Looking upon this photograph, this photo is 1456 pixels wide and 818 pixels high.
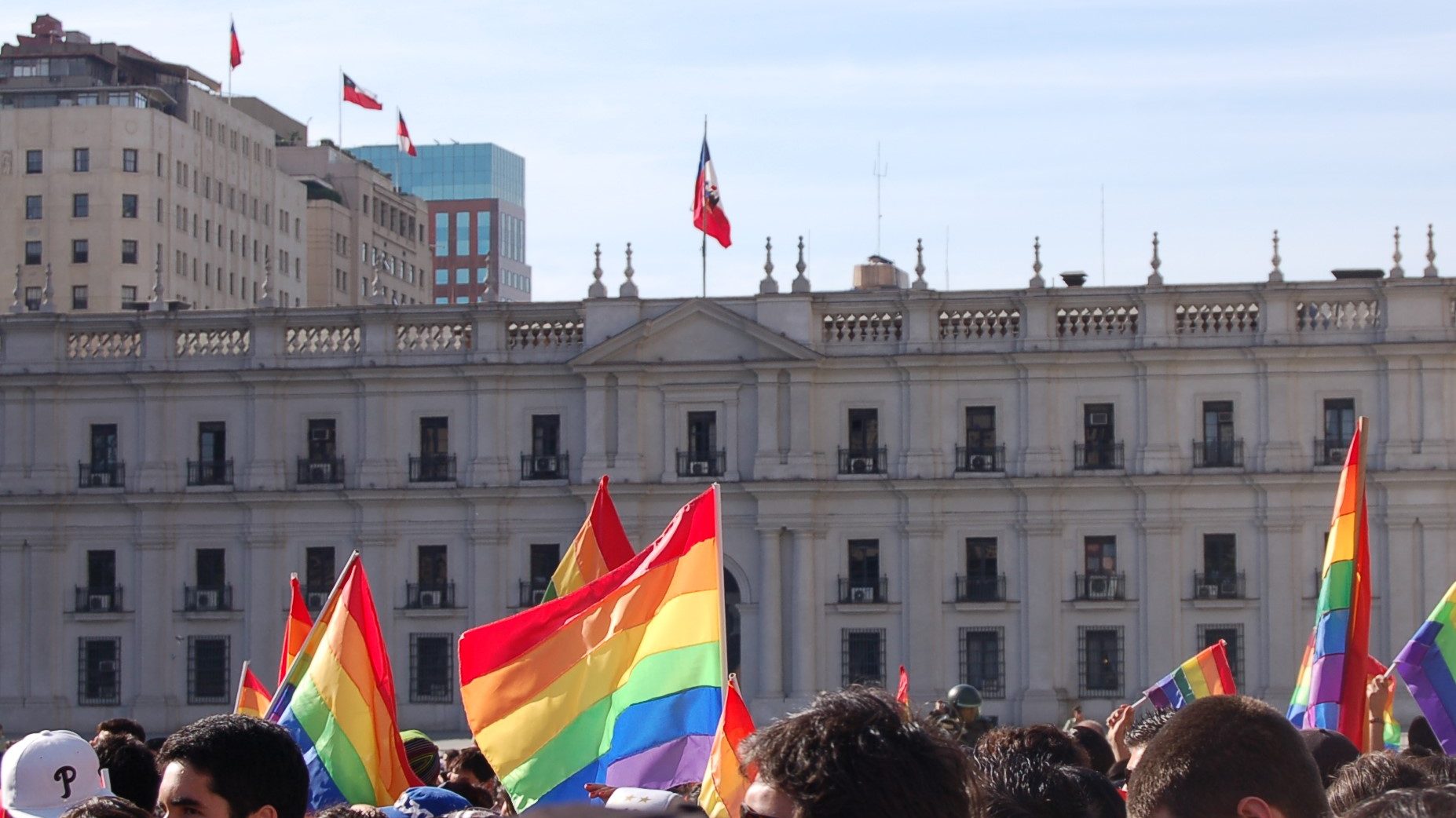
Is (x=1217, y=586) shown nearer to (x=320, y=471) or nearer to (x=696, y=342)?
(x=696, y=342)

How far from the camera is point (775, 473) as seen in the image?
161 feet

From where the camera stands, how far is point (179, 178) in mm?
90062

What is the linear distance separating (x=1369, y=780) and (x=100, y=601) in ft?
152

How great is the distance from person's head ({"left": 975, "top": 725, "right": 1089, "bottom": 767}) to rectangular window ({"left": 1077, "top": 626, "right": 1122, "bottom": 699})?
39.3 metres

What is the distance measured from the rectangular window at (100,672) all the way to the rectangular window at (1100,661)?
20833 mm

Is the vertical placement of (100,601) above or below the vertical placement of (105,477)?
below

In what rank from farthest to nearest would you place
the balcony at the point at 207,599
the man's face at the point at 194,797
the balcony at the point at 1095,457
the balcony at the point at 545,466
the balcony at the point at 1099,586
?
the balcony at the point at 207,599, the balcony at the point at 545,466, the balcony at the point at 1095,457, the balcony at the point at 1099,586, the man's face at the point at 194,797

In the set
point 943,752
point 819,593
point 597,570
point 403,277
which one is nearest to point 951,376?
point 819,593

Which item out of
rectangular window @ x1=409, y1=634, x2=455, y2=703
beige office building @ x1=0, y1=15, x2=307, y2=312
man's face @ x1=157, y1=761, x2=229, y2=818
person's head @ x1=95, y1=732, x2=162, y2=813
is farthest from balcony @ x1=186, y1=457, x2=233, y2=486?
man's face @ x1=157, y1=761, x2=229, y2=818

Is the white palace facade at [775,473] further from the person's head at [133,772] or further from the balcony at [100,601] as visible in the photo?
the person's head at [133,772]

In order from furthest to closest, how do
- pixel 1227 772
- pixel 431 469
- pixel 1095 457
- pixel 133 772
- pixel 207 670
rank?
1. pixel 431 469
2. pixel 207 670
3. pixel 1095 457
4. pixel 133 772
5. pixel 1227 772

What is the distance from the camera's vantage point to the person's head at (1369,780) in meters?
7.71

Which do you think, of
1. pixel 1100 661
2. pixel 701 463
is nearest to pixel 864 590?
pixel 701 463

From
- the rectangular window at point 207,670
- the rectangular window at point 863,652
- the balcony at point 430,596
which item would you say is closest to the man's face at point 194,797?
the rectangular window at point 863,652
